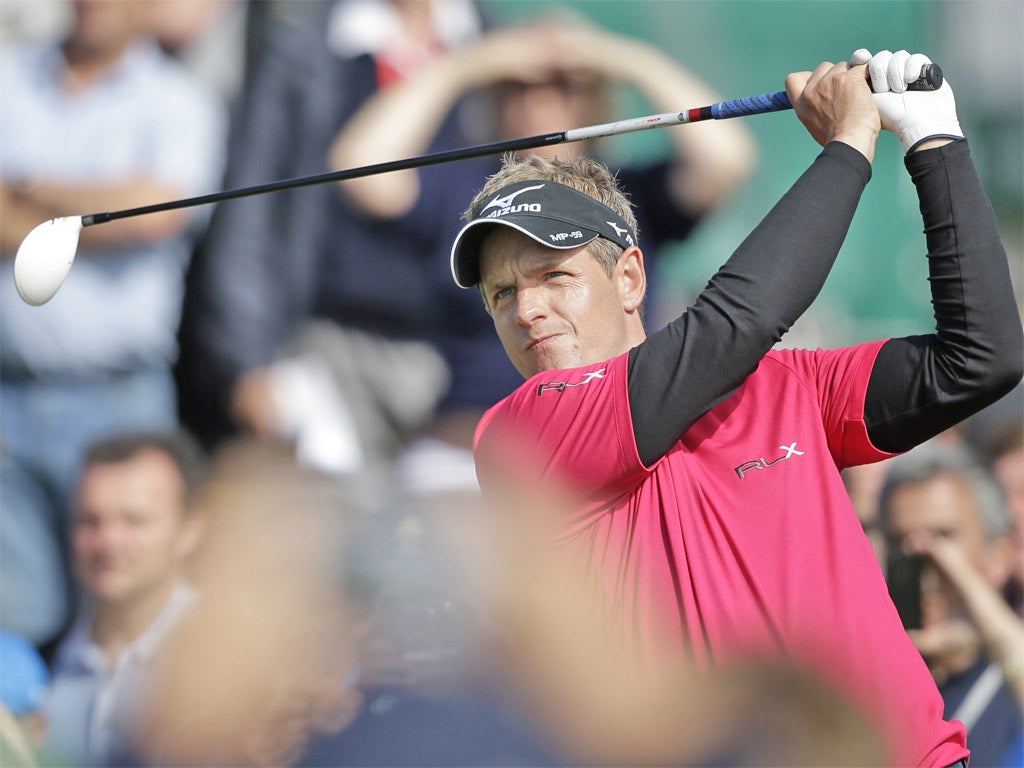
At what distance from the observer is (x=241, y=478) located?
4969mm

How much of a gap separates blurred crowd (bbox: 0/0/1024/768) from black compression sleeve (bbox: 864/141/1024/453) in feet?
8.63

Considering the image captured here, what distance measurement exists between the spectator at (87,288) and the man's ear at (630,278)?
3202 millimetres

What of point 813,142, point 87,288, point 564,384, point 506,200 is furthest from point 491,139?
point 564,384

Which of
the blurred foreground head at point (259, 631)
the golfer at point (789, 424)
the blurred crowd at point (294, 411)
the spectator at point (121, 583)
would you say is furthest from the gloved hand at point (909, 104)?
the spectator at point (121, 583)

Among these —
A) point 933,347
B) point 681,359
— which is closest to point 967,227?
point 933,347

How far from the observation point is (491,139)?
5.14 m

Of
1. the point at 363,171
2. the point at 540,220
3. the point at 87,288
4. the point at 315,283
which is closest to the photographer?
the point at 540,220

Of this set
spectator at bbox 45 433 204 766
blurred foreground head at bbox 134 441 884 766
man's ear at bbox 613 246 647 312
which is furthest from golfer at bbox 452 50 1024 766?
spectator at bbox 45 433 204 766

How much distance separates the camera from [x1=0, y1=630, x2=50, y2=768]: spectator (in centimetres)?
478

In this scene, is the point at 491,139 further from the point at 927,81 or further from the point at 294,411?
the point at 927,81

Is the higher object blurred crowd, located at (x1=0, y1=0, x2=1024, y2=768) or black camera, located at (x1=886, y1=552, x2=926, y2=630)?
blurred crowd, located at (x1=0, y1=0, x2=1024, y2=768)

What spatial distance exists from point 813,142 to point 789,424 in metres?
3.21

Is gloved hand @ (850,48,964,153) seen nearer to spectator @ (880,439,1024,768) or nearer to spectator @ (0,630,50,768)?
spectator @ (880,439,1024,768)

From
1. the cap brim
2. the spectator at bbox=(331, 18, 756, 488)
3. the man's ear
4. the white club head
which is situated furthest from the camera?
the spectator at bbox=(331, 18, 756, 488)
